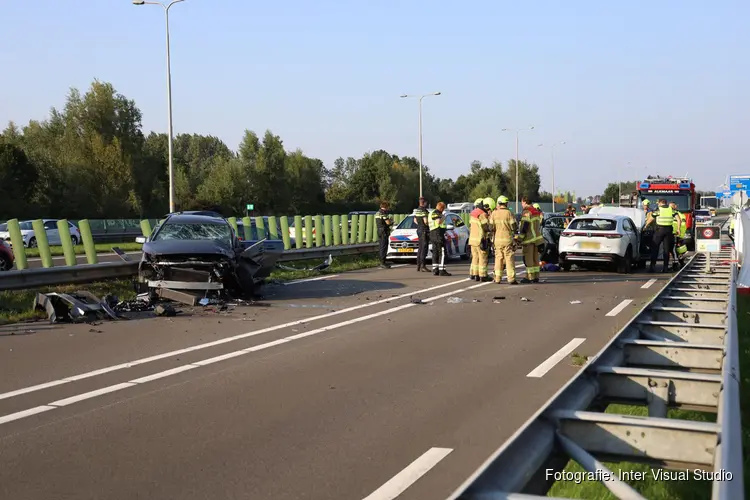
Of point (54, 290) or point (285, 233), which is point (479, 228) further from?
point (54, 290)

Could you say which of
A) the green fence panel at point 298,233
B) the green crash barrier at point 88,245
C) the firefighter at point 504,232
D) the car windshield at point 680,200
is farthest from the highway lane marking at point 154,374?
the car windshield at point 680,200

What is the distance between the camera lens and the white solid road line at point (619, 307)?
13.0 m

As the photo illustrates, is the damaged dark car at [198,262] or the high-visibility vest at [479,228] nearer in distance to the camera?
the damaged dark car at [198,262]

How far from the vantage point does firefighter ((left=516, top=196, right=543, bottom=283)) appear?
1792 cm

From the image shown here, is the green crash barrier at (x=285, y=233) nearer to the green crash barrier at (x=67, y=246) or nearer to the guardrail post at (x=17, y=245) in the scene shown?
the green crash barrier at (x=67, y=246)

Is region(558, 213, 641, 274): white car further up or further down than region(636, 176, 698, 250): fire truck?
further down

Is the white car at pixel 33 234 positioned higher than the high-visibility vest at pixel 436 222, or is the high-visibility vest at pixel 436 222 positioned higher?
the high-visibility vest at pixel 436 222

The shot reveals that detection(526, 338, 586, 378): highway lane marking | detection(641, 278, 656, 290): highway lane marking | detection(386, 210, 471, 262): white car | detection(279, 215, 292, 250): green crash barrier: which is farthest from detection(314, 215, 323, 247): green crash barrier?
detection(526, 338, 586, 378): highway lane marking

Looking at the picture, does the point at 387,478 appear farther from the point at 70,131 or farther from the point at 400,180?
the point at 400,180

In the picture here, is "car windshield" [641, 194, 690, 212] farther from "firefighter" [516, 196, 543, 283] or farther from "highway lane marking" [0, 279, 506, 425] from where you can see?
"highway lane marking" [0, 279, 506, 425]

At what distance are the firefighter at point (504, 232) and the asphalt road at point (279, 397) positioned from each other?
3.72 metres

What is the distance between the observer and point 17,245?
46.6ft

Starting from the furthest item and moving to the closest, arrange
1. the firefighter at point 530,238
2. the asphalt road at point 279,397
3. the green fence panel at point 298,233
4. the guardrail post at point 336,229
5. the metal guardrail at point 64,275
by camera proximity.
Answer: the guardrail post at point 336,229 < the green fence panel at point 298,233 < the firefighter at point 530,238 < the metal guardrail at point 64,275 < the asphalt road at point 279,397

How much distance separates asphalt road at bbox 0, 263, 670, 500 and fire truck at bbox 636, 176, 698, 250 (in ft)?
67.2
